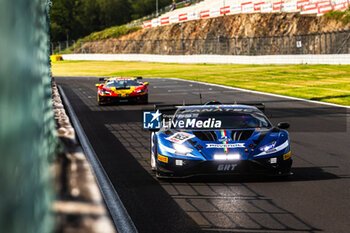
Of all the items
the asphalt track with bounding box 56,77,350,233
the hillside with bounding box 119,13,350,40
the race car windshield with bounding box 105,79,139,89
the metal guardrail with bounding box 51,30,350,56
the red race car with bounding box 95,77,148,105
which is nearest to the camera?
the asphalt track with bounding box 56,77,350,233

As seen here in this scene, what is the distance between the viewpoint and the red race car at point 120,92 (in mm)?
27203

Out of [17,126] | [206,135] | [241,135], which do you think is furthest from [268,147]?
[17,126]

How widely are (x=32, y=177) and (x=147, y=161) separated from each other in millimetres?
10858

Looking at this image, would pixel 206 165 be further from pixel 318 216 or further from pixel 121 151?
pixel 121 151

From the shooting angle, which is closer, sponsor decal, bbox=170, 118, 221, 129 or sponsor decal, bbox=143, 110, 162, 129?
sponsor decal, bbox=170, 118, 221, 129

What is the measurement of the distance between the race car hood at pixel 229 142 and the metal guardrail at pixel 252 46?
1724 inches

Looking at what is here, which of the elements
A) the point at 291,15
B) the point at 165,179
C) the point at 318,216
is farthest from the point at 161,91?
the point at 291,15

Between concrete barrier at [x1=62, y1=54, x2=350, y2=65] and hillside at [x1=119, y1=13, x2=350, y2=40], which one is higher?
hillside at [x1=119, y1=13, x2=350, y2=40]

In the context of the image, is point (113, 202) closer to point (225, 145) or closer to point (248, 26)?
point (225, 145)

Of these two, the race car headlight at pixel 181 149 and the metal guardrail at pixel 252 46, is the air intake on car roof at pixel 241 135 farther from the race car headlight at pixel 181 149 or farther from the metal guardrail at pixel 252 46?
the metal guardrail at pixel 252 46

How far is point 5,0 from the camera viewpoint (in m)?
0.79

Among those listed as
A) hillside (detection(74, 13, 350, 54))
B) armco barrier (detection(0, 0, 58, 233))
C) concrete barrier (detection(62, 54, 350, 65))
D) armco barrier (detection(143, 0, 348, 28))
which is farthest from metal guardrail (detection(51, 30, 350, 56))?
armco barrier (detection(0, 0, 58, 233))

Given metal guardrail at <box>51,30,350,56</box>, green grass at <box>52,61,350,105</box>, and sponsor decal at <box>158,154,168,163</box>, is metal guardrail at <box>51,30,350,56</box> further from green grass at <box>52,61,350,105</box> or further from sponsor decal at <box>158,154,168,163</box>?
sponsor decal at <box>158,154,168,163</box>

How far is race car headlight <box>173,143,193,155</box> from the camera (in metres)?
9.57
